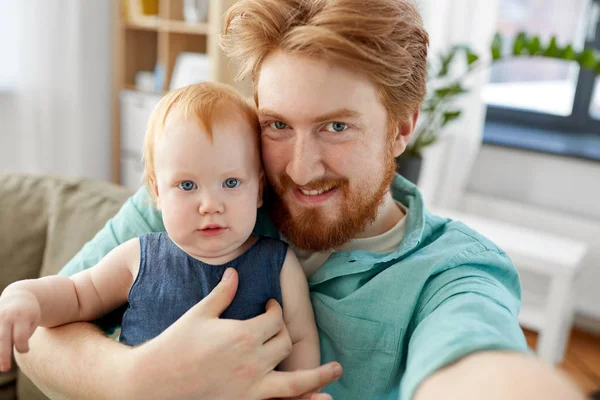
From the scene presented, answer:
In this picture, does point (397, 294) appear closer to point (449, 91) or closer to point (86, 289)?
point (86, 289)

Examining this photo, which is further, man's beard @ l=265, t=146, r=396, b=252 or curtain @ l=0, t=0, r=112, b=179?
curtain @ l=0, t=0, r=112, b=179

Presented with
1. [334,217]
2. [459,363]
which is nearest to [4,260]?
[334,217]

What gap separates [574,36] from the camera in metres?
3.36

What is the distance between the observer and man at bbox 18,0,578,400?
927 mm

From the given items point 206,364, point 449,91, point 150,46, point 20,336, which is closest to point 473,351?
point 206,364

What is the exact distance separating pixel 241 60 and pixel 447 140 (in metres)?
2.19

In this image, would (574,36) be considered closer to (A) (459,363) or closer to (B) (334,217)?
(B) (334,217)

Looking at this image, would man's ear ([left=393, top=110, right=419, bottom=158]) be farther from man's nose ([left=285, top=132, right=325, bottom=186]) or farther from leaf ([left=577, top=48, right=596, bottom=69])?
leaf ([left=577, top=48, right=596, bottom=69])

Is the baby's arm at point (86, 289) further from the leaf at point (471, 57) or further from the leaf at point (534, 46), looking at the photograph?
the leaf at point (534, 46)

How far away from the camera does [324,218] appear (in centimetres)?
107

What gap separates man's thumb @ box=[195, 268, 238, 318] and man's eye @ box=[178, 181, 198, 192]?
15 centimetres

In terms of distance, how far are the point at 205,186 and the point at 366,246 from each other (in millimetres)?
343

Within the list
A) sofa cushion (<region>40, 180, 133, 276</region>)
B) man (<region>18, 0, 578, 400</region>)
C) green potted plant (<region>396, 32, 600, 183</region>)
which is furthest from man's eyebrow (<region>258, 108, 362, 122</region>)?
green potted plant (<region>396, 32, 600, 183</region>)

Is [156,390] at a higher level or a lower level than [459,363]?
lower
